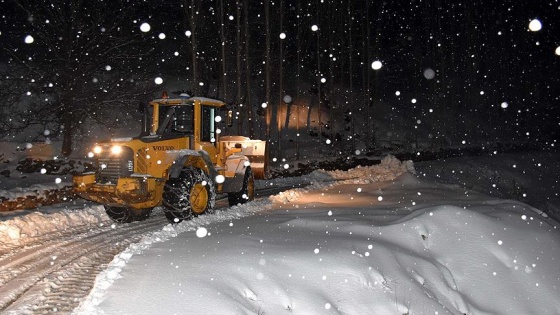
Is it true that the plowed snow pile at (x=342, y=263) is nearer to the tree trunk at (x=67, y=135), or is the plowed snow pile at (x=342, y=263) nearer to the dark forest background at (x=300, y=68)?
the tree trunk at (x=67, y=135)

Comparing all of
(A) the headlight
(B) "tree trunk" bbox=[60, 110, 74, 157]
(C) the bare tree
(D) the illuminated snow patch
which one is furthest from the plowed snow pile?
(B) "tree trunk" bbox=[60, 110, 74, 157]

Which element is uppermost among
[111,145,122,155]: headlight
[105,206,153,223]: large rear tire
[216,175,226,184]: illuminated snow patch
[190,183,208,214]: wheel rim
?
[111,145,122,155]: headlight

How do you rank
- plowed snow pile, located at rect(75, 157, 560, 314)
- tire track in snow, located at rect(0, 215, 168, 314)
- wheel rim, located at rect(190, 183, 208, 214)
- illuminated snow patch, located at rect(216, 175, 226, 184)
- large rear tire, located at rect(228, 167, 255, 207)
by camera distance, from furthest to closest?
large rear tire, located at rect(228, 167, 255, 207) → illuminated snow patch, located at rect(216, 175, 226, 184) → wheel rim, located at rect(190, 183, 208, 214) → plowed snow pile, located at rect(75, 157, 560, 314) → tire track in snow, located at rect(0, 215, 168, 314)

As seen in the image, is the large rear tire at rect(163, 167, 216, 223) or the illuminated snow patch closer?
the large rear tire at rect(163, 167, 216, 223)

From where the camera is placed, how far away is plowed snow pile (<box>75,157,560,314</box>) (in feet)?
20.1

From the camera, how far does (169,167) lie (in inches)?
404

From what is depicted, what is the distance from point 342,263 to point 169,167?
451 centimetres

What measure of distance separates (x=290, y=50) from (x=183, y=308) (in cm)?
3304

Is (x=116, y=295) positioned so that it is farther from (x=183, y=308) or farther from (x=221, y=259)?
(x=221, y=259)

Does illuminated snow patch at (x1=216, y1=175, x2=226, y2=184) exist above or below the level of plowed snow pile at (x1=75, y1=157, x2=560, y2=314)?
above

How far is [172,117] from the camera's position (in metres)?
11.2

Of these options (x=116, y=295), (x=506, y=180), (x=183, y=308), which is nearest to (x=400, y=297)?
(x=183, y=308)

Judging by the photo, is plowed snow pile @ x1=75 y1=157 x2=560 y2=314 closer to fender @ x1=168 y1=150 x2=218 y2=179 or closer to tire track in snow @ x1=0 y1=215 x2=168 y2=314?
tire track in snow @ x1=0 y1=215 x2=168 y2=314

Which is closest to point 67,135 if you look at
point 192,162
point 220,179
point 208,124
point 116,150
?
point 208,124
